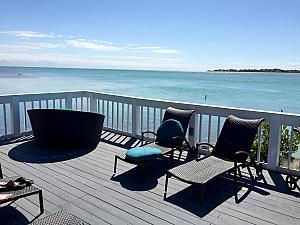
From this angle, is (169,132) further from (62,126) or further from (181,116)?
(62,126)

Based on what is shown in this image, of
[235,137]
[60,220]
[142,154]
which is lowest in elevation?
[60,220]

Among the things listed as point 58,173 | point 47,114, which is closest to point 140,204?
point 58,173

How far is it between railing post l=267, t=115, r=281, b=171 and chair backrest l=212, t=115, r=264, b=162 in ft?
0.95

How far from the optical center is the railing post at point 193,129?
5.37 m

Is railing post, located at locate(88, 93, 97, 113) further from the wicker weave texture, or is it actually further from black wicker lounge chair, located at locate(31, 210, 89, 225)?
black wicker lounge chair, located at locate(31, 210, 89, 225)

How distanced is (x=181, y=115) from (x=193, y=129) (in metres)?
0.43

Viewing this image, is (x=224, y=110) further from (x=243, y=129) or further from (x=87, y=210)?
(x=87, y=210)

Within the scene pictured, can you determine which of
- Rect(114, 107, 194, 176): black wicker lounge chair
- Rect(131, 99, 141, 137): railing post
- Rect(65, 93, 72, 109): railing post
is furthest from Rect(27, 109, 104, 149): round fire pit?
Rect(65, 93, 72, 109): railing post

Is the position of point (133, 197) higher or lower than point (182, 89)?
higher

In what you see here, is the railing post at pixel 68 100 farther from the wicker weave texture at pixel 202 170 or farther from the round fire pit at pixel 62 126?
the wicker weave texture at pixel 202 170

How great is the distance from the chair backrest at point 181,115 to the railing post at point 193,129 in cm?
20

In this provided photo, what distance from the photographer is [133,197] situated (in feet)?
11.8

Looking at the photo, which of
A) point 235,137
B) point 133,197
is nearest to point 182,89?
point 235,137

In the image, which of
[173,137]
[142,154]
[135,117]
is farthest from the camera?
[135,117]
